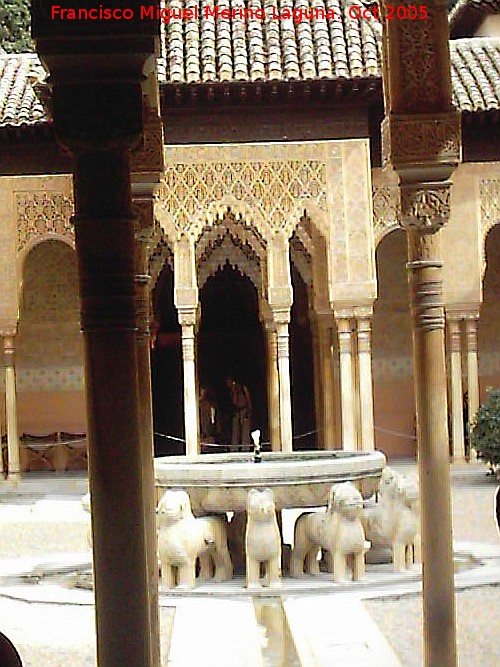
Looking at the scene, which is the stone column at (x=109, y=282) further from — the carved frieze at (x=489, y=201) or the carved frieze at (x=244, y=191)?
the carved frieze at (x=489, y=201)

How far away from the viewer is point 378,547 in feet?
37.6

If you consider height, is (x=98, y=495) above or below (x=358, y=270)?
below

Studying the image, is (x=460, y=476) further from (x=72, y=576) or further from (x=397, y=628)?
(x=397, y=628)

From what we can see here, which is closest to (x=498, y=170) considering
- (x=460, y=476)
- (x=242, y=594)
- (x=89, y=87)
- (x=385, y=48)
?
(x=460, y=476)

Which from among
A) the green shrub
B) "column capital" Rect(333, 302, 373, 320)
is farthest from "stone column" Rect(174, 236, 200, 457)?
the green shrub

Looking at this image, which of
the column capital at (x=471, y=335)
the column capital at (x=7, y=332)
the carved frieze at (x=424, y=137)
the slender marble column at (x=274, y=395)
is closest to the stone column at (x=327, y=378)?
the slender marble column at (x=274, y=395)

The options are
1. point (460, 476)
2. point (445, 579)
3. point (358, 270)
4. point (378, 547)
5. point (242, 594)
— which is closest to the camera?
point (445, 579)

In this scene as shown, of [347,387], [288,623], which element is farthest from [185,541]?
[347,387]

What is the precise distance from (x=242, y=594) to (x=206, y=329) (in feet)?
52.8

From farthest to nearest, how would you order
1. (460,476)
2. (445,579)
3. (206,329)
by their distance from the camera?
(206,329) → (460,476) → (445,579)

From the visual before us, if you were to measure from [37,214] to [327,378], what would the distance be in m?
5.56

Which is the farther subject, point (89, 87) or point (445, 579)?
point (445, 579)

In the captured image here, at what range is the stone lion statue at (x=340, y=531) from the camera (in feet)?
33.4

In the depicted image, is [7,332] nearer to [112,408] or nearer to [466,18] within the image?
[466,18]
